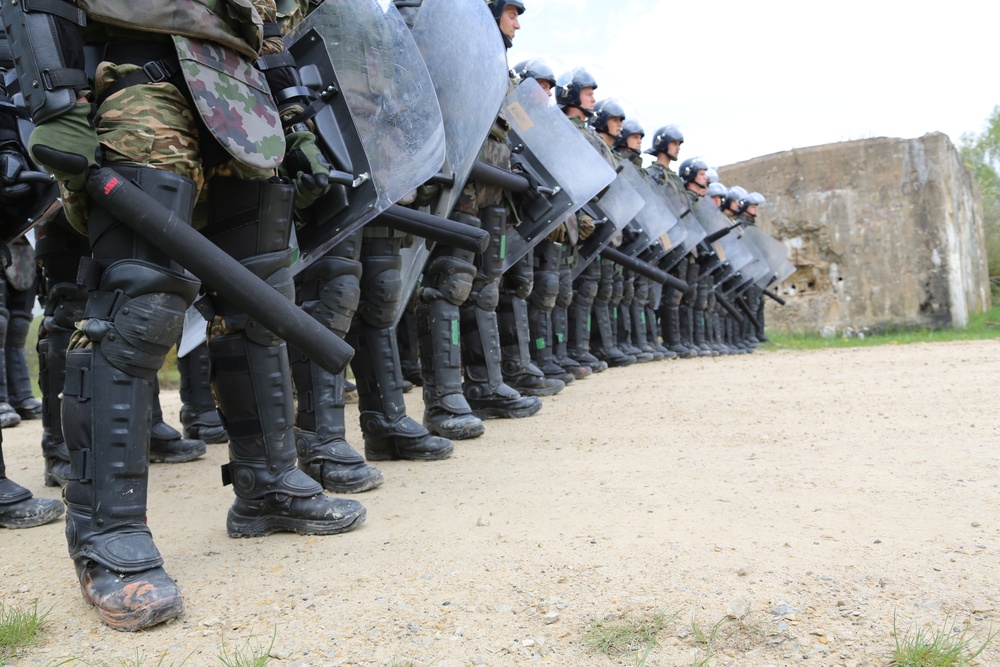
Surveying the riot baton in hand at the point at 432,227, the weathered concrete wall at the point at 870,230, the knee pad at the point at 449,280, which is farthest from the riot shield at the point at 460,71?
the weathered concrete wall at the point at 870,230

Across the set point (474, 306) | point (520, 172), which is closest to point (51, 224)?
point (474, 306)

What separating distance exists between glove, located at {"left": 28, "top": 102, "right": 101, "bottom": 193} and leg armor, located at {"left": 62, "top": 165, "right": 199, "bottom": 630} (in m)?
0.07

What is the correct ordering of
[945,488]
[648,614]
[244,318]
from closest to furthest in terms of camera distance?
[648,614] → [244,318] → [945,488]

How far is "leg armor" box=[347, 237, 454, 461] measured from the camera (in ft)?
9.24

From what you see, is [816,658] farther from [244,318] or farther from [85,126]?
[85,126]

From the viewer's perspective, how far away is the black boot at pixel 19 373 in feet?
16.4

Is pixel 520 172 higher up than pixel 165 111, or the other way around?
pixel 520 172

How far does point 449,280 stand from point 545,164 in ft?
3.89

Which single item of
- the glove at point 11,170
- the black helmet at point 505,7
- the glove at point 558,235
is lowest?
the glove at point 11,170

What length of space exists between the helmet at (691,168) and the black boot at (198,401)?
276 inches

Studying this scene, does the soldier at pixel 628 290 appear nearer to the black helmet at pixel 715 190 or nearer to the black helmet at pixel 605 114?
the black helmet at pixel 605 114

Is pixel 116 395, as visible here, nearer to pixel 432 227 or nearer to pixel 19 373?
pixel 432 227

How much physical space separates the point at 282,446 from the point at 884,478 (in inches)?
61.9

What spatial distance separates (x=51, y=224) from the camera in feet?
8.19
